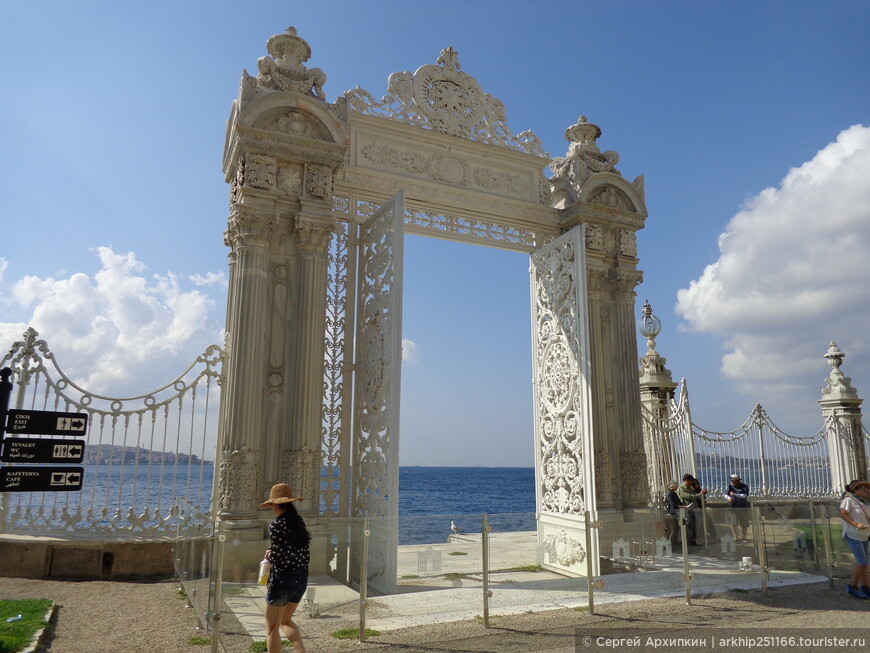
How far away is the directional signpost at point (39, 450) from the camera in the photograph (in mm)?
4715

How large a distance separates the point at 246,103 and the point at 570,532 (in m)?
6.38

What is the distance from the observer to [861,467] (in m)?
11.8

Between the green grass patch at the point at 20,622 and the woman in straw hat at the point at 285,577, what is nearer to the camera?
the woman in straw hat at the point at 285,577

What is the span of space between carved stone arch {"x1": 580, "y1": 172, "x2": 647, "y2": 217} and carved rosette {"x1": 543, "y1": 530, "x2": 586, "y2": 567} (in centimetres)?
454

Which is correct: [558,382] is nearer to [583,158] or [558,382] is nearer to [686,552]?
[686,552]

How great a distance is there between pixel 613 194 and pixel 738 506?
4.88 meters

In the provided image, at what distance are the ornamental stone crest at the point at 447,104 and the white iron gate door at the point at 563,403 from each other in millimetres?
1797

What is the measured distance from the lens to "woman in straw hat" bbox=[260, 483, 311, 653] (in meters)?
3.71

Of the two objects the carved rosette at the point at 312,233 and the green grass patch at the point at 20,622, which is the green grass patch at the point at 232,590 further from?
the carved rosette at the point at 312,233

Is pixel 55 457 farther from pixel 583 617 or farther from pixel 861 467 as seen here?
pixel 861 467

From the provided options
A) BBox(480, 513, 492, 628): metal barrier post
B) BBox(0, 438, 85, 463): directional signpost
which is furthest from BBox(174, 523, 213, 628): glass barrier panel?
BBox(480, 513, 492, 628): metal barrier post

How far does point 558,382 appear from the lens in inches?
335

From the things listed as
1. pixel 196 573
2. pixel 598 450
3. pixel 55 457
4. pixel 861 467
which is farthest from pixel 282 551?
pixel 861 467

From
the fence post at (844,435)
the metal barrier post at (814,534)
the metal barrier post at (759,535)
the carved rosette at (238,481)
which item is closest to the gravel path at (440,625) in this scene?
the metal barrier post at (759,535)
